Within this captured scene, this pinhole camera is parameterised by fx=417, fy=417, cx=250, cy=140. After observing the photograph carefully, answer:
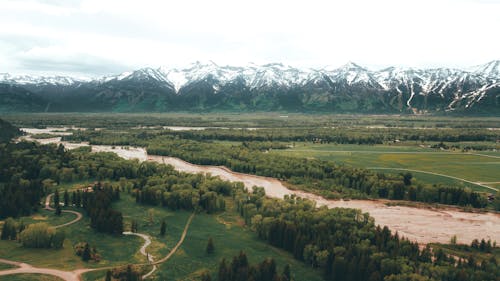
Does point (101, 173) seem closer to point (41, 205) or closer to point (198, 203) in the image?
point (41, 205)

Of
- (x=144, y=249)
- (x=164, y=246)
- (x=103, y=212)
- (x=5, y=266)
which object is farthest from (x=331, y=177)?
(x=5, y=266)

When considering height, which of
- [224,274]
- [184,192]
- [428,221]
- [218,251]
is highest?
[184,192]

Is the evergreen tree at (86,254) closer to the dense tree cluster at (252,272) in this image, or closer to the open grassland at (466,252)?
the dense tree cluster at (252,272)

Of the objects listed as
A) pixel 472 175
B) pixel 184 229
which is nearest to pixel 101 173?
pixel 184 229

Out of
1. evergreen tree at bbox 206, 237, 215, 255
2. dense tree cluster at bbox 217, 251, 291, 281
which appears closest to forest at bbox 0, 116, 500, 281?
dense tree cluster at bbox 217, 251, 291, 281

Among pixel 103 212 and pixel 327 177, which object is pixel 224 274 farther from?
pixel 327 177
